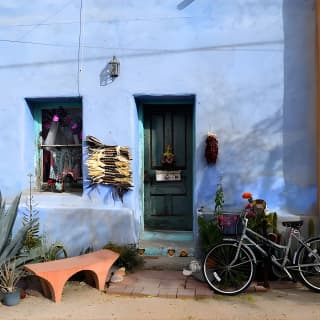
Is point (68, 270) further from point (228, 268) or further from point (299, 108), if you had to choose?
point (299, 108)

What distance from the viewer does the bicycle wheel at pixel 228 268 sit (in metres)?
5.15

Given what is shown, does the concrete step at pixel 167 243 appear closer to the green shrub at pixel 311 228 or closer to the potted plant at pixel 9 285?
the green shrub at pixel 311 228

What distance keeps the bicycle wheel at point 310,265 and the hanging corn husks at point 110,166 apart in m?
2.51

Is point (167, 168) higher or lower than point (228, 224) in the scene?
higher

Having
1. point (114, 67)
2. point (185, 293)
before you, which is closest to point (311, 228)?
point (185, 293)

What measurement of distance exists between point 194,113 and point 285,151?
1382 mm

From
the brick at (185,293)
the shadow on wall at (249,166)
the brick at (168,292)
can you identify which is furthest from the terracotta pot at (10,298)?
the shadow on wall at (249,166)

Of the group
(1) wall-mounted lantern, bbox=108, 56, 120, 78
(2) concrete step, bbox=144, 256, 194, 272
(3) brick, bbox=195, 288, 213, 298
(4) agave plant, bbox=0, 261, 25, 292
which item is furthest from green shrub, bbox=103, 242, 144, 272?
(1) wall-mounted lantern, bbox=108, 56, 120, 78

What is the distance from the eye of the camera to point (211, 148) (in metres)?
6.05

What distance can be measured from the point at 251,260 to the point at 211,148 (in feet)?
5.43

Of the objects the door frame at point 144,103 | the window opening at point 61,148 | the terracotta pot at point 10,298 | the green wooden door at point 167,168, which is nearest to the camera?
the terracotta pot at point 10,298

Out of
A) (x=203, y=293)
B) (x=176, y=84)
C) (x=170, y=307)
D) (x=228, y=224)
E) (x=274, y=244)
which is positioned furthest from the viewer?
(x=176, y=84)

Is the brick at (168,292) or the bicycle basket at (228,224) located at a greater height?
the bicycle basket at (228,224)

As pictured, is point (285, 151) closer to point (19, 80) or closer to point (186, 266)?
point (186, 266)
